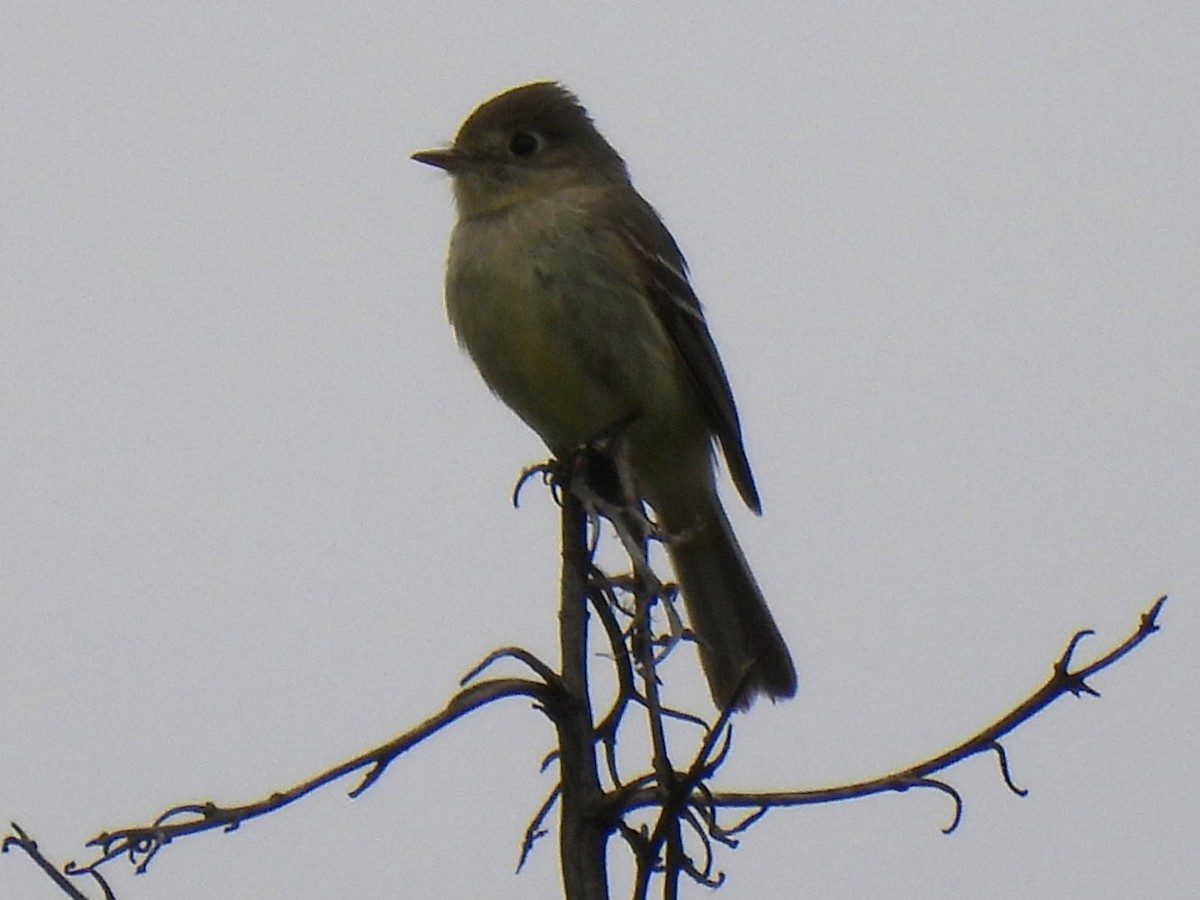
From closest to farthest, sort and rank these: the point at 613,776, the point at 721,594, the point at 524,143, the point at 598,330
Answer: the point at 613,776 < the point at 598,330 < the point at 721,594 < the point at 524,143

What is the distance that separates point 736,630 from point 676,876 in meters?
3.62

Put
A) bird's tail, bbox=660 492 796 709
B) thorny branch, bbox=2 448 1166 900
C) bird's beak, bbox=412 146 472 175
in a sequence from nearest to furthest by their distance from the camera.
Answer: thorny branch, bbox=2 448 1166 900
bird's tail, bbox=660 492 796 709
bird's beak, bbox=412 146 472 175

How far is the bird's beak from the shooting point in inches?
238

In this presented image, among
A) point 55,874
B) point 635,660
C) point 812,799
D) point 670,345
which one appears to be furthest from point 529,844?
point 670,345

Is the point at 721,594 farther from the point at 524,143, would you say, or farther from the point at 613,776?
the point at 613,776

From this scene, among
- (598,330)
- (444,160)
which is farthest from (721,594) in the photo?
(444,160)

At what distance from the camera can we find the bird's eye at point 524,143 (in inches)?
244

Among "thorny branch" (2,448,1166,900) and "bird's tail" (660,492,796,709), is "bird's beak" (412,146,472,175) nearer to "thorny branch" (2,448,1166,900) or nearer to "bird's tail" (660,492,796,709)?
"bird's tail" (660,492,796,709)

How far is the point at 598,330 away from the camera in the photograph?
5359 mm

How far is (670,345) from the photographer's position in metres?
5.69

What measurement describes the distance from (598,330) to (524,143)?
1.16 meters

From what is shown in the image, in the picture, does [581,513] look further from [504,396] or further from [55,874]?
[504,396]

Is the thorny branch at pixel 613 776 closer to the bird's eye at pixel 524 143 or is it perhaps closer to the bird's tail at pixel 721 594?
the bird's tail at pixel 721 594

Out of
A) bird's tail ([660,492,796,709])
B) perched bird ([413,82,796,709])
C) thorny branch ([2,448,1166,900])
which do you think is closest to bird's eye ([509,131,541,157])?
perched bird ([413,82,796,709])
